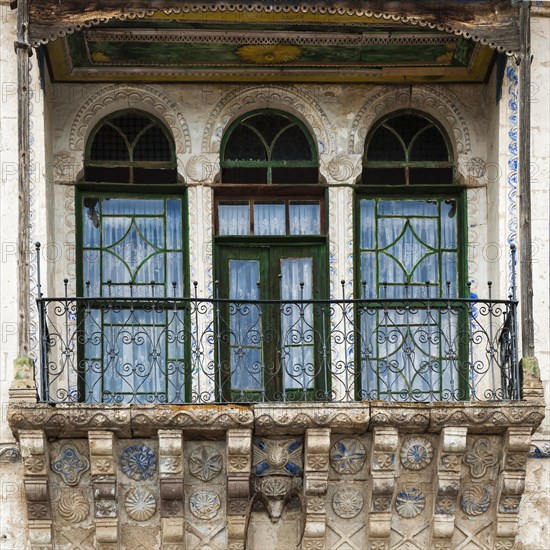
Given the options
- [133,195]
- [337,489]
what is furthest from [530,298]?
[133,195]

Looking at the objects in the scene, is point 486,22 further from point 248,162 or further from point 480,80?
point 248,162

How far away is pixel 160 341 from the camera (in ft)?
64.4

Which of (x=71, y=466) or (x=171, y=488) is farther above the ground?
(x=71, y=466)

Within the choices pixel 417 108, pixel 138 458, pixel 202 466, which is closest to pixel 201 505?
pixel 202 466

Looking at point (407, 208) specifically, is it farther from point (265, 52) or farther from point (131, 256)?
point (131, 256)

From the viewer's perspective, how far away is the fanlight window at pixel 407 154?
2017cm

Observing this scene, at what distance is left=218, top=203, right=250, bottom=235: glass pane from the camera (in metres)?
20.0

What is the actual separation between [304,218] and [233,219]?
626 millimetres

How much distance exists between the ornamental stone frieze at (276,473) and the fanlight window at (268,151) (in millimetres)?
2586

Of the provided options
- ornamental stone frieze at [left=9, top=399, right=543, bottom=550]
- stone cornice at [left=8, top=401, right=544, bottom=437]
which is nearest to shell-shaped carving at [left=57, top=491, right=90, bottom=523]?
ornamental stone frieze at [left=9, top=399, right=543, bottom=550]

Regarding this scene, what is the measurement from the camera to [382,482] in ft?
60.9

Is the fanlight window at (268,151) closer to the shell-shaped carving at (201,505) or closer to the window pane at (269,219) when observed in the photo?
the window pane at (269,219)

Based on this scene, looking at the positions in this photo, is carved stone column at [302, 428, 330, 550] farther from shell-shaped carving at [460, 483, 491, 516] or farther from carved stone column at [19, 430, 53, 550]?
carved stone column at [19, 430, 53, 550]

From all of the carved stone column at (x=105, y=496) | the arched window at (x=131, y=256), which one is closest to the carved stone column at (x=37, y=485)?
the carved stone column at (x=105, y=496)
